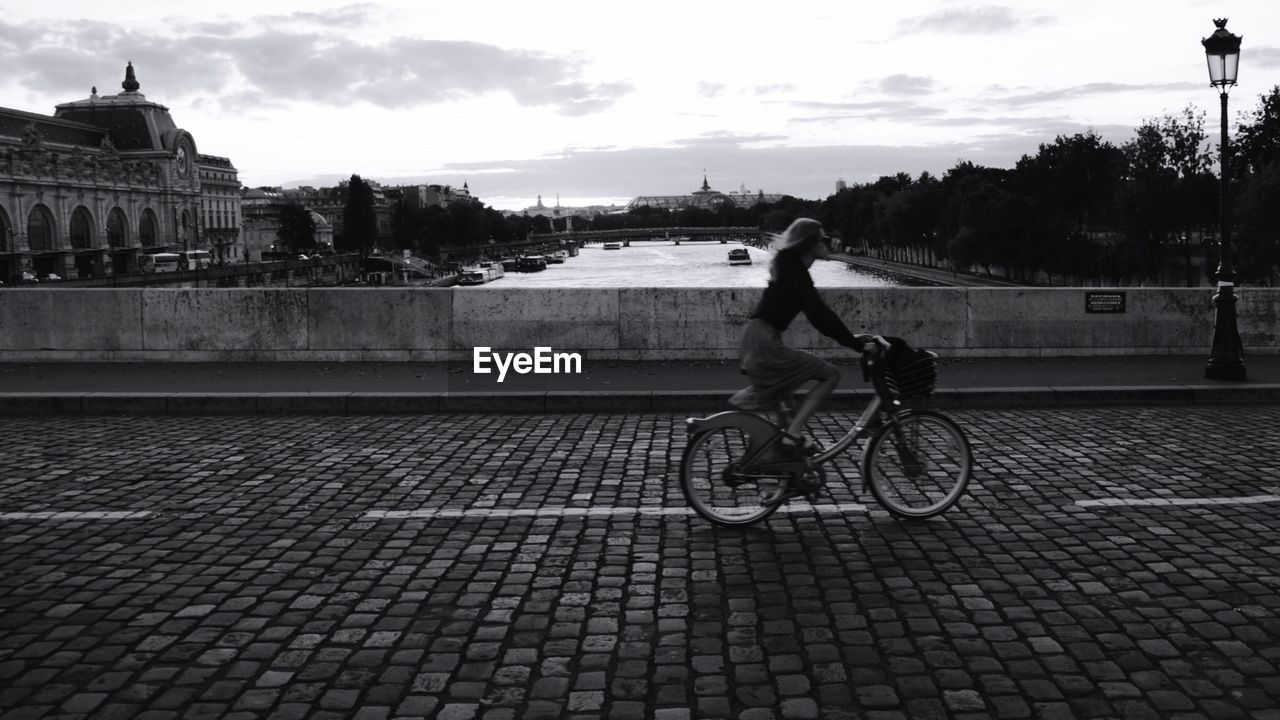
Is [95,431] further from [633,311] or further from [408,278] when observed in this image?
[408,278]

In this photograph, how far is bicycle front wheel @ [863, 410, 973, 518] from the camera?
6461mm

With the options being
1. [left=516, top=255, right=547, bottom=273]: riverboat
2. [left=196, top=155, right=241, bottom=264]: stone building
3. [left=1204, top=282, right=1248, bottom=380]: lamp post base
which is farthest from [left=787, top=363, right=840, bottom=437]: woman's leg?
[left=196, top=155, right=241, bottom=264]: stone building

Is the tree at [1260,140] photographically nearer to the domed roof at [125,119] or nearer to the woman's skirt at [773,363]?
the woman's skirt at [773,363]

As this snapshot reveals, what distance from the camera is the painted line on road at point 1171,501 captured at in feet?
21.9

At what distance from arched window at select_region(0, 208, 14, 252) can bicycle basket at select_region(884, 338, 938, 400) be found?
11486 centimetres

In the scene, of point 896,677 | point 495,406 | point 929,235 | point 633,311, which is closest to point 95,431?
point 495,406

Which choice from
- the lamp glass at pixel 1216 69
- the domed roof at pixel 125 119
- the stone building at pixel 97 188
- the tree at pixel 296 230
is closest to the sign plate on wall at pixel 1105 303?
the lamp glass at pixel 1216 69

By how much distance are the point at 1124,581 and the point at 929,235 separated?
10014 cm

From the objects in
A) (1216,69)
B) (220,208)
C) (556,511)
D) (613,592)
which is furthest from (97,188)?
(613,592)

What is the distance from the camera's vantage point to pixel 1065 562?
5566 millimetres

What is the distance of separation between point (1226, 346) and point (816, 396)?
724 cm

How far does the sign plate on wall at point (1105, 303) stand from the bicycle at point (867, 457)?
7.89 m

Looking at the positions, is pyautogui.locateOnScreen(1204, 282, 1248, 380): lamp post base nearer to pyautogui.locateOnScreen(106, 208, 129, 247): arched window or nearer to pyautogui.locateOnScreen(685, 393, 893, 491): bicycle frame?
pyautogui.locateOnScreen(685, 393, 893, 491): bicycle frame

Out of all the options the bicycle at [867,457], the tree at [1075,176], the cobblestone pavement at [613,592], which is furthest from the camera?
the tree at [1075,176]
